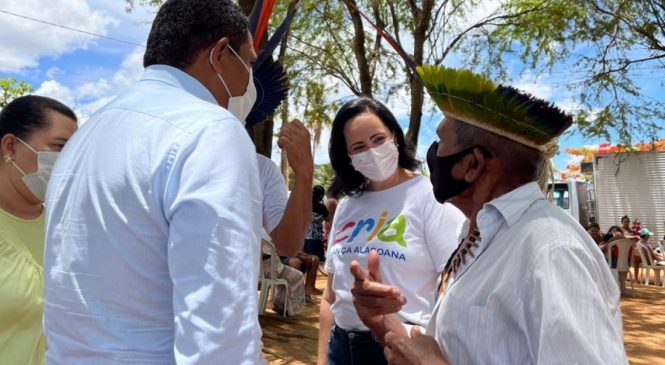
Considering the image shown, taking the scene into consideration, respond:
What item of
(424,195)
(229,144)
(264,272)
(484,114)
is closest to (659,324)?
(264,272)

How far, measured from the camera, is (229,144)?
1.14 meters

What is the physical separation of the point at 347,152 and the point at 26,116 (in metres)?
1.37

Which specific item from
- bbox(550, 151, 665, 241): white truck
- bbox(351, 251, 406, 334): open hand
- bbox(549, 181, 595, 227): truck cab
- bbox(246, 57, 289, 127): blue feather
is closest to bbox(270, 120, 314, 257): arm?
bbox(246, 57, 289, 127): blue feather

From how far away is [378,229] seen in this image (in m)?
2.45

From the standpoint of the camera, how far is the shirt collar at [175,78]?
4.35 ft

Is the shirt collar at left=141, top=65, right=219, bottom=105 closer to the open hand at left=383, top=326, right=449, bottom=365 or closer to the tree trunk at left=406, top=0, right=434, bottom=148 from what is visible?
the open hand at left=383, top=326, right=449, bottom=365

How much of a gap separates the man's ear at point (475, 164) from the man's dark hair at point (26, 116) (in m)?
1.57

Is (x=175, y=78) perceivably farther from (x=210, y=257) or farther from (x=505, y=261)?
(x=505, y=261)

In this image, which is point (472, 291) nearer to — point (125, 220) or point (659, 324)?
point (125, 220)

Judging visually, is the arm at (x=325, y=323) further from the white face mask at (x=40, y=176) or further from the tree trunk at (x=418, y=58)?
the tree trunk at (x=418, y=58)

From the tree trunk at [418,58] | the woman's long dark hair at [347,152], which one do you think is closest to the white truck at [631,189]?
the tree trunk at [418,58]

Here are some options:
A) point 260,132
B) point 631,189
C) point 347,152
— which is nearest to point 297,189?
point 347,152

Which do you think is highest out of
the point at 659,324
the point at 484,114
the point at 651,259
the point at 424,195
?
the point at 484,114

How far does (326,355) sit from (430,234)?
28.9 inches
